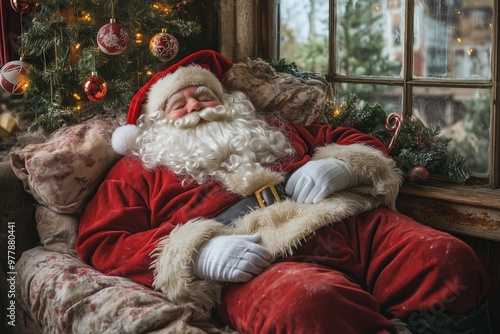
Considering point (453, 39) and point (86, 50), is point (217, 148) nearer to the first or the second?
point (86, 50)

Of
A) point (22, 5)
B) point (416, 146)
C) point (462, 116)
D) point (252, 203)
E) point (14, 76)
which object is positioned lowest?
point (252, 203)

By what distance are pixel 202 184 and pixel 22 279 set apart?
723mm

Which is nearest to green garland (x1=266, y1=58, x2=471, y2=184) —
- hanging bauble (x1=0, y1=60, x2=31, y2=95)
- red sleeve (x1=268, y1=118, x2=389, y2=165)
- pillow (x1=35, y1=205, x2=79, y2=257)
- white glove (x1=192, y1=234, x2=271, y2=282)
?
red sleeve (x1=268, y1=118, x2=389, y2=165)

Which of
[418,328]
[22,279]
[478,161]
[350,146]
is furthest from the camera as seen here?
[478,161]

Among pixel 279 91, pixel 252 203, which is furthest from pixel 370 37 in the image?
pixel 252 203

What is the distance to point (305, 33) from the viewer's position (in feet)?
9.53

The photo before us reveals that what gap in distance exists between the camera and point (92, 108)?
254 cm

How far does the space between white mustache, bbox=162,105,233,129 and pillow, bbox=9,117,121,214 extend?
268 millimetres

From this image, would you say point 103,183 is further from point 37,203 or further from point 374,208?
point 374,208

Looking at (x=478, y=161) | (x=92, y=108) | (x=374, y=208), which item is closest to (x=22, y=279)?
(x=92, y=108)

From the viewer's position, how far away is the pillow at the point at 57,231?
216 centimetres

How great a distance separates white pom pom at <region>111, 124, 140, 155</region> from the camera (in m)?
2.24

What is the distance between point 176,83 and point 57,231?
717 mm

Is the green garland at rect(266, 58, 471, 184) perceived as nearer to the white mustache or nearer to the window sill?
the window sill
